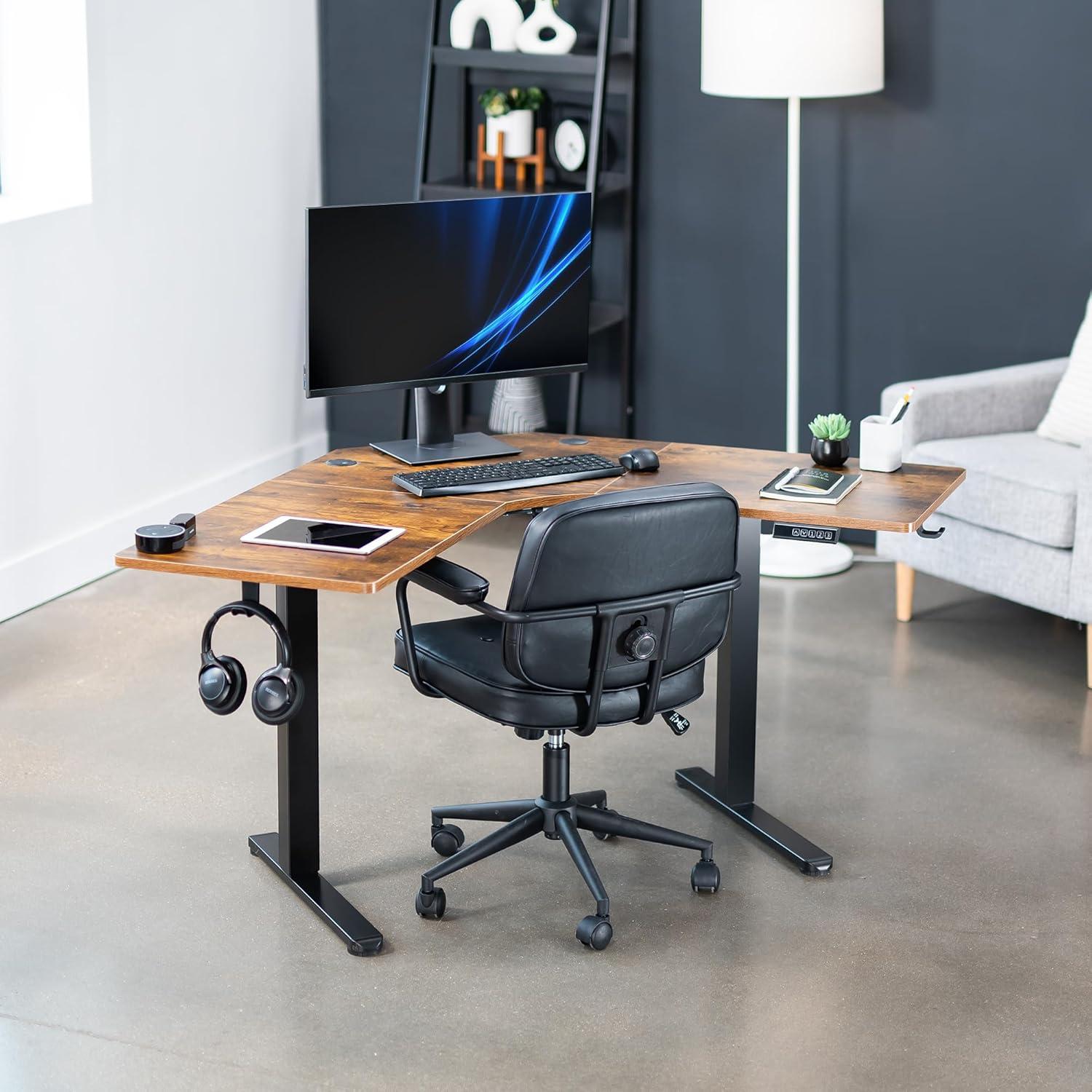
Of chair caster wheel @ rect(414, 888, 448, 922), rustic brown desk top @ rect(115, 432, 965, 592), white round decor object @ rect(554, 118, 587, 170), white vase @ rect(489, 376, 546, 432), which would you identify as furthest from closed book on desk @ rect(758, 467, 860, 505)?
white round decor object @ rect(554, 118, 587, 170)

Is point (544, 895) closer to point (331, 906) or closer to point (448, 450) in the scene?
point (331, 906)

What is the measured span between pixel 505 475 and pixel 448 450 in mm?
239

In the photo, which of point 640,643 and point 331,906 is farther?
point 331,906

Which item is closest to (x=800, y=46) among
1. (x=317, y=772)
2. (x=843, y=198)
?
(x=843, y=198)

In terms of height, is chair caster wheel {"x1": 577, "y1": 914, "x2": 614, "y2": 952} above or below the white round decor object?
below

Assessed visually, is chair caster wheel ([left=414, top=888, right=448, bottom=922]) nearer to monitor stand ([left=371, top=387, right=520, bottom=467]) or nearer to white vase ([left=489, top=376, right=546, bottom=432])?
monitor stand ([left=371, top=387, right=520, bottom=467])

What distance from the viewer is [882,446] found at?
11.5 feet

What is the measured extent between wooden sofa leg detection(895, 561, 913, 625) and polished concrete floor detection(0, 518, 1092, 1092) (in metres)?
0.16

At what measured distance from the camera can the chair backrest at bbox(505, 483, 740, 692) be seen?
9.15 ft

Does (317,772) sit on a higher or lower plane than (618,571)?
lower

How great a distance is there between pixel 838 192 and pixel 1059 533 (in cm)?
156

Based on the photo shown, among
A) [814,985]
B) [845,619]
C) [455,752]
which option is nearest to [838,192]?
[845,619]

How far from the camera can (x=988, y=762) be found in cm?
392

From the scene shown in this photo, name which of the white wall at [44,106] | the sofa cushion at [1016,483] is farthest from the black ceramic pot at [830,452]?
the white wall at [44,106]
